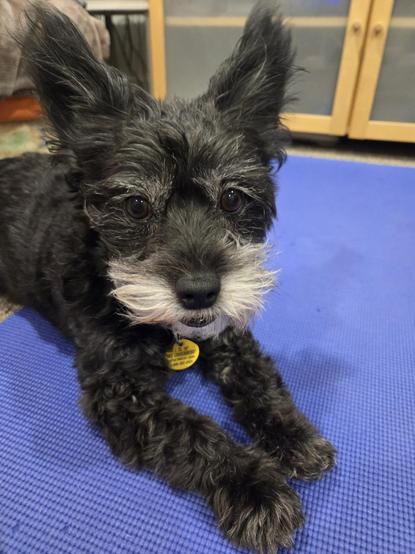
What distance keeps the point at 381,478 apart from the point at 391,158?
336cm

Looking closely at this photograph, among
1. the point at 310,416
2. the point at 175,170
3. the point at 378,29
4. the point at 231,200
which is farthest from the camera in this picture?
the point at 378,29

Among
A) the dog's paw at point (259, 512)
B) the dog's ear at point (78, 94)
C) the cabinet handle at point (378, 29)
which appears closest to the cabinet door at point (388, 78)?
the cabinet handle at point (378, 29)

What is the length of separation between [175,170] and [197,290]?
0.36 m

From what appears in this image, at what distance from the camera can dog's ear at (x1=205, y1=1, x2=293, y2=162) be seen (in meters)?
1.42

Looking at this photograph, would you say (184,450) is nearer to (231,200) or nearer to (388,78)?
(231,200)

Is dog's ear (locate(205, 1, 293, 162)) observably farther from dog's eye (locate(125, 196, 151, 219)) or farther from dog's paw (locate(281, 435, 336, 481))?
dog's paw (locate(281, 435, 336, 481))

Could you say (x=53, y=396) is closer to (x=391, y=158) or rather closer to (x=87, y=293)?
Result: (x=87, y=293)

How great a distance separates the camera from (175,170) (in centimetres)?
126

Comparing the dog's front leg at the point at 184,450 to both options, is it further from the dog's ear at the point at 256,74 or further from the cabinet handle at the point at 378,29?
the cabinet handle at the point at 378,29

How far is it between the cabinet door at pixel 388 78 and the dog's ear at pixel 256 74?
2.71 meters

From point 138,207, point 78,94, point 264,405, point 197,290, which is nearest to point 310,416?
point 264,405

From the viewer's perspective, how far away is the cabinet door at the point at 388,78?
3592mm

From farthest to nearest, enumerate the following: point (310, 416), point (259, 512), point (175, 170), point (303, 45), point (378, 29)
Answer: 1. point (303, 45)
2. point (378, 29)
3. point (310, 416)
4. point (175, 170)
5. point (259, 512)

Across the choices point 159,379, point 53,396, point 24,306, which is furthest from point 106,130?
point 24,306
